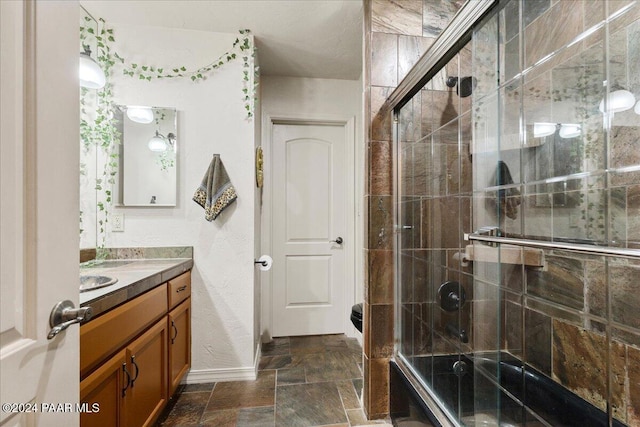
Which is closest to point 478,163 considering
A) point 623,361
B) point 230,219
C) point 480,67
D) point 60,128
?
point 480,67

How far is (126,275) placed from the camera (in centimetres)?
139

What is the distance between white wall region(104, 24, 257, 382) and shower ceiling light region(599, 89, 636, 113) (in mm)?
1867

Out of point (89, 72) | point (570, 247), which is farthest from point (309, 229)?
point (570, 247)

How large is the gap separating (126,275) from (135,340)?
334 mm

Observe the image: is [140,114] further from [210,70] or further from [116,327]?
[116,327]

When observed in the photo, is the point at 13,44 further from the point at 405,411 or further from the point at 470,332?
the point at 405,411

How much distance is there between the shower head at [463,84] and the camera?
1.17m

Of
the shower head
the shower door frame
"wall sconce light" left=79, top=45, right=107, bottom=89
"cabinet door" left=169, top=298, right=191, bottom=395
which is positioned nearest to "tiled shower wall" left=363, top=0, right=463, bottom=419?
the shower door frame

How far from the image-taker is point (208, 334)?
197cm

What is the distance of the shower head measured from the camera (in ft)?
3.85

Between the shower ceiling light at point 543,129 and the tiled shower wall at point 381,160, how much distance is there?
2.35 feet

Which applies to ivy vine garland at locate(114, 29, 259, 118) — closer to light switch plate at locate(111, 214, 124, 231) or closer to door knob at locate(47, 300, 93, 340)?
light switch plate at locate(111, 214, 124, 231)

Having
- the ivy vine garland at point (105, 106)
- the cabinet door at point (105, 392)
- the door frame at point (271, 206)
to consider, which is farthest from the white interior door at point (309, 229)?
the cabinet door at point (105, 392)

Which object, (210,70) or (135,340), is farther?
(210,70)
